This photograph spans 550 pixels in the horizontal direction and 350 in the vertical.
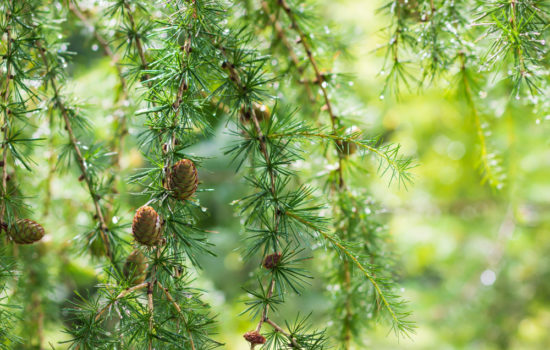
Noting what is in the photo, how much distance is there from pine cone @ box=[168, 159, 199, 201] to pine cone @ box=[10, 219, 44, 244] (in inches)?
6.5

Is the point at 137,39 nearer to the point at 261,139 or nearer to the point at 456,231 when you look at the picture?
the point at 261,139

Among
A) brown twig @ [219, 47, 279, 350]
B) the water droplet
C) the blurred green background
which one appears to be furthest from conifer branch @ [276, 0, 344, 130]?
the water droplet

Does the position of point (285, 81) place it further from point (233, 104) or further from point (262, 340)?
point (262, 340)

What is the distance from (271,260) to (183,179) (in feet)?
0.33

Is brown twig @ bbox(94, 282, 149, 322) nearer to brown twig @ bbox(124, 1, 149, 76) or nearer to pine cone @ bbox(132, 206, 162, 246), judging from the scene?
pine cone @ bbox(132, 206, 162, 246)

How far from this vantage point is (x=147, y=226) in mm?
303

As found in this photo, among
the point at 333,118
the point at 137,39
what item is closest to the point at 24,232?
the point at 137,39

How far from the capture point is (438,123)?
1.69 meters

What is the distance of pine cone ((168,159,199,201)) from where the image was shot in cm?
31

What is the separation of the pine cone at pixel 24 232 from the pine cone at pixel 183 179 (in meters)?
0.17

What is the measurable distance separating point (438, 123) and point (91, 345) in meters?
1.64

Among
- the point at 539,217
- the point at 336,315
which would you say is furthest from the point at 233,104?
the point at 539,217

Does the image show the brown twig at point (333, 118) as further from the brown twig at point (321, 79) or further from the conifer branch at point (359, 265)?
the conifer branch at point (359, 265)

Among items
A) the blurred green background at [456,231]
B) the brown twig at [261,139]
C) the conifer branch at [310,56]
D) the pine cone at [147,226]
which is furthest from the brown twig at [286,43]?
the blurred green background at [456,231]
